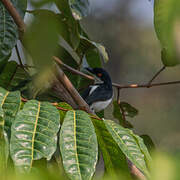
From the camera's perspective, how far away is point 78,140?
66 centimetres

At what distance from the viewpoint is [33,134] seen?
601 mm

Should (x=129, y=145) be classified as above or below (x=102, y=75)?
above

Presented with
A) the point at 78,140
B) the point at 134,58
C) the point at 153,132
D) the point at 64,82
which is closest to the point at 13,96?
the point at 78,140

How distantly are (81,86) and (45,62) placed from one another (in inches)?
58.6

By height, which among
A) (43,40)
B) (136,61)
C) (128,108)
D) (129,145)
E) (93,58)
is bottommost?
(136,61)

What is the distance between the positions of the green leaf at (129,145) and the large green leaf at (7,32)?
1.79 ft

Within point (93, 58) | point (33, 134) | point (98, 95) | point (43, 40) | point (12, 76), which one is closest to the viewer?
point (43, 40)

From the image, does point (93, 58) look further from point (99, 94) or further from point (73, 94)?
point (99, 94)

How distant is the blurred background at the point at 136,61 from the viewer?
331 inches

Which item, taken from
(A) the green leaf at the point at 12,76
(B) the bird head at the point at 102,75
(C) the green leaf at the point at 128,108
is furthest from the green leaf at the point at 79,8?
(B) the bird head at the point at 102,75

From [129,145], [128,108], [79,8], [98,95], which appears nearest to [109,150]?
[129,145]

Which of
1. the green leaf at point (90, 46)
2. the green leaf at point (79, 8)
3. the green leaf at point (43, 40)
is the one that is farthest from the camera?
the green leaf at point (90, 46)

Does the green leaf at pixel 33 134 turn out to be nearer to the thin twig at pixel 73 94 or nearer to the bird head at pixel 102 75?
the thin twig at pixel 73 94

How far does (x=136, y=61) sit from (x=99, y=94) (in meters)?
5.74
